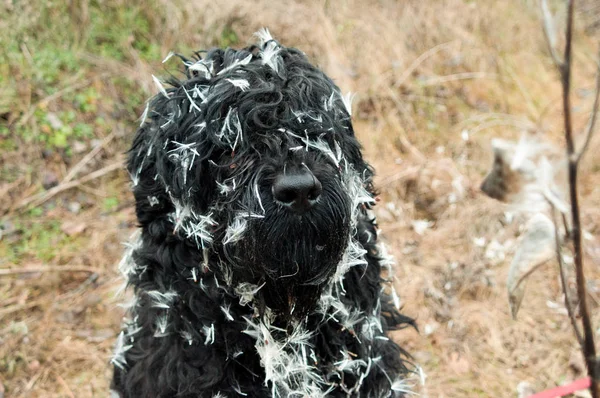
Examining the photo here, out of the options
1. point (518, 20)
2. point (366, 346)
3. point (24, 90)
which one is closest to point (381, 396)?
point (366, 346)

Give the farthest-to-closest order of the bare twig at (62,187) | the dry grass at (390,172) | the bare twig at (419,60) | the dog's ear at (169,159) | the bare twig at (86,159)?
the bare twig at (419,60), the bare twig at (86,159), the bare twig at (62,187), the dry grass at (390,172), the dog's ear at (169,159)

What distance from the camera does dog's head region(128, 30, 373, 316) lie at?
6.57ft

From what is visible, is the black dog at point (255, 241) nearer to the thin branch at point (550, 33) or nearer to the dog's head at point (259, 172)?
the dog's head at point (259, 172)

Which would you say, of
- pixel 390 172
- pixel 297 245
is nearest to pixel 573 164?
pixel 297 245

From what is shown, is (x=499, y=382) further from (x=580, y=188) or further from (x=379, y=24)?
(x=379, y=24)

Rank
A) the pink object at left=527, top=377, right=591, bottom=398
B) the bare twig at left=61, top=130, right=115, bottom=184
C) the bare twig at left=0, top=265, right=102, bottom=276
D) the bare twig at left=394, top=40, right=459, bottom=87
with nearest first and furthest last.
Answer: the pink object at left=527, top=377, right=591, bottom=398, the bare twig at left=0, top=265, right=102, bottom=276, the bare twig at left=61, top=130, right=115, bottom=184, the bare twig at left=394, top=40, right=459, bottom=87

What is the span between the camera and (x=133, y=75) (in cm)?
575

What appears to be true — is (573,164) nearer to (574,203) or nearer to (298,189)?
(574,203)

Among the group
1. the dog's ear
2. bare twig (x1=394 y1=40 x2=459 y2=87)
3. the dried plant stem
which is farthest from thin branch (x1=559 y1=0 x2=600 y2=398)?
bare twig (x1=394 y1=40 x2=459 y2=87)

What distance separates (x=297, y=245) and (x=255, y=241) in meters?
0.15

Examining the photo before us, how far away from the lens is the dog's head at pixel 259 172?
6.57 ft

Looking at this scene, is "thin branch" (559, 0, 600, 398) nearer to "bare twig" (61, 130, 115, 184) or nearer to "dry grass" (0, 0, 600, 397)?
"dry grass" (0, 0, 600, 397)

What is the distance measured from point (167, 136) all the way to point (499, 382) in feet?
9.69

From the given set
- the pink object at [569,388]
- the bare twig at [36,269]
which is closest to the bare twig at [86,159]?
the bare twig at [36,269]
